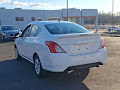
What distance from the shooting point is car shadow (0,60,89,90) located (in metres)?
4.35

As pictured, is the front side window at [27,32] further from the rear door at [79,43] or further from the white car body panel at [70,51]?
the rear door at [79,43]

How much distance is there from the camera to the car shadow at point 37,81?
14.3 feet

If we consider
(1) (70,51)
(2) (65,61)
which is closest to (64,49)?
(1) (70,51)

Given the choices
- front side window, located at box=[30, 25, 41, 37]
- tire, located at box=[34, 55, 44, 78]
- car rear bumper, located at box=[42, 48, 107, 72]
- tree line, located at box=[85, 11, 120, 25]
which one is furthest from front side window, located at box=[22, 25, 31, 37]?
tree line, located at box=[85, 11, 120, 25]

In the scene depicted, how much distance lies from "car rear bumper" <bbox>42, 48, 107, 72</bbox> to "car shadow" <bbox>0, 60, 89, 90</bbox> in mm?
456

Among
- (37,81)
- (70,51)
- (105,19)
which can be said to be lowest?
(37,81)

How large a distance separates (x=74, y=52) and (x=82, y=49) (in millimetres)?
256

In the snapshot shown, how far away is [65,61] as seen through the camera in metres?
4.27

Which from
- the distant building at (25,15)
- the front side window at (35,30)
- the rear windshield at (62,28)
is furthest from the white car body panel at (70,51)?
the distant building at (25,15)

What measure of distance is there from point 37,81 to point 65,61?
1139mm

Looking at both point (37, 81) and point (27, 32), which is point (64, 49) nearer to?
point (37, 81)

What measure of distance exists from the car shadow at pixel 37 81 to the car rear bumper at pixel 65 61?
0.46 metres

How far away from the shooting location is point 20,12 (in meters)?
41.3

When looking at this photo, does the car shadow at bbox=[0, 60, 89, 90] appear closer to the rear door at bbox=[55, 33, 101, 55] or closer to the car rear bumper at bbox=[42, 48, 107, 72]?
the car rear bumper at bbox=[42, 48, 107, 72]
